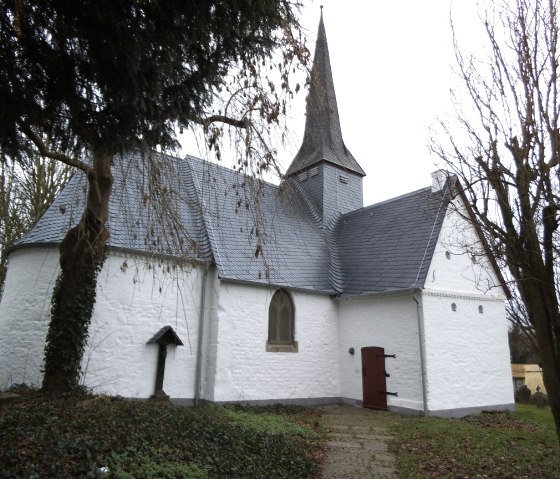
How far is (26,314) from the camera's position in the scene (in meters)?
11.0

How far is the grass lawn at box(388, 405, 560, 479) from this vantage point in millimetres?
6699

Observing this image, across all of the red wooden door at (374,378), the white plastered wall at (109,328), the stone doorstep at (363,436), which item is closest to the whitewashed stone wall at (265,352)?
the white plastered wall at (109,328)

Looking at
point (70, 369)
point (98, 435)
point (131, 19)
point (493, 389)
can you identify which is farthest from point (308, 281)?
point (131, 19)

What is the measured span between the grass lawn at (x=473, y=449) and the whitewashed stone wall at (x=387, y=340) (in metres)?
1.37

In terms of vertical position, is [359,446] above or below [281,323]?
below

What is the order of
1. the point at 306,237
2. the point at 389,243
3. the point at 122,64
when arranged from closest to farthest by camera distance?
the point at 122,64
the point at 389,243
the point at 306,237

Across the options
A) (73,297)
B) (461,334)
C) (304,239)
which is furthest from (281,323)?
(73,297)

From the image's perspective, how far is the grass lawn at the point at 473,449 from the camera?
670 cm

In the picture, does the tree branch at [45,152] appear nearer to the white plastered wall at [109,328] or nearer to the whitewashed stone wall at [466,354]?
the white plastered wall at [109,328]

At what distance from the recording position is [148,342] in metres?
11.5

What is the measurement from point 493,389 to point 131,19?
14972 millimetres

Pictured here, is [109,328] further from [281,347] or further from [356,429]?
[356,429]

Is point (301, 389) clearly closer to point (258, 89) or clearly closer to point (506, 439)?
point (506, 439)

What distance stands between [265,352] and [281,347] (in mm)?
642
